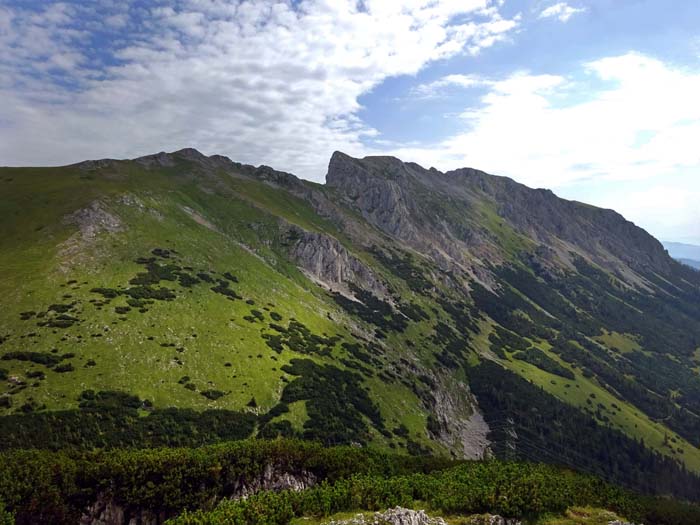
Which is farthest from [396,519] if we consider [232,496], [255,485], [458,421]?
[458,421]

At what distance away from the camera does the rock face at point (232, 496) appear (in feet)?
136

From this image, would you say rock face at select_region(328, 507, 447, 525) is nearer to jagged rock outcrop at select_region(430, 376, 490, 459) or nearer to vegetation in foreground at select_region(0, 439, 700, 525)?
vegetation in foreground at select_region(0, 439, 700, 525)

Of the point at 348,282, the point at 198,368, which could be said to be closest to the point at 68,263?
the point at 198,368

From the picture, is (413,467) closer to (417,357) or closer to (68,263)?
(68,263)

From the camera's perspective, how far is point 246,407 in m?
84.4

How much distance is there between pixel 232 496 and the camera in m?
45.4

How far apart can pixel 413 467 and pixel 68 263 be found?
9806cm

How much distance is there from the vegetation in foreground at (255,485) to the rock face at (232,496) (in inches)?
5.3

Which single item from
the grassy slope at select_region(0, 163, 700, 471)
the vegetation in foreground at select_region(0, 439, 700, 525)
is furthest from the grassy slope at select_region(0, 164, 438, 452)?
the vegetation in foreground at select_region(0, 439, 700, 525)

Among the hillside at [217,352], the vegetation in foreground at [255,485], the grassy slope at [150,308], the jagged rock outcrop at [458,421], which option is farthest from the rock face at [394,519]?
the jagged rock outcrop at [458,421]

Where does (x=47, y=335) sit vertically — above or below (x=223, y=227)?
below

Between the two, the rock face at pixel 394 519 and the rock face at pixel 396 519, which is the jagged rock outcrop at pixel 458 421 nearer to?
the rock face at pixel 396 519

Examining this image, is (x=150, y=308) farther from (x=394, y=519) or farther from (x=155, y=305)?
(x=394, y=519)

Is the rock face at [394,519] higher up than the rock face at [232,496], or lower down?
higher up
